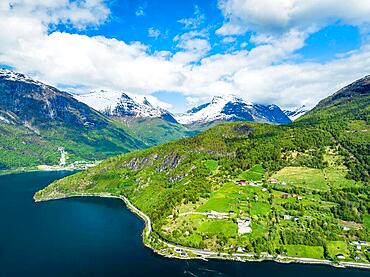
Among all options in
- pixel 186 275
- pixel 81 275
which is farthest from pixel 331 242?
pixel 81 275

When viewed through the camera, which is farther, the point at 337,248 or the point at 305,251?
the point at 337,248

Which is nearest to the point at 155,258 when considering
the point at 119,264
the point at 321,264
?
the point at 119,264

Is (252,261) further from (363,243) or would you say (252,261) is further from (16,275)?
(16,275)

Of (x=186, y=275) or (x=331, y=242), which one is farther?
(x=331, y=242)

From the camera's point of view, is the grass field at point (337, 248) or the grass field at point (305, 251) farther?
the grass field at point (337, 248)

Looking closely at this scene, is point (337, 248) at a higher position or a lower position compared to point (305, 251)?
higher

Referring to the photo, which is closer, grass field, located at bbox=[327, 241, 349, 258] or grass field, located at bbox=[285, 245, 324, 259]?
grass field, located at bbox=[285, 245, 324, 259]

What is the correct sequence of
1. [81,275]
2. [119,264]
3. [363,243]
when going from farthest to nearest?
1. [363,243]
2. [119,264]
3. [81,275]

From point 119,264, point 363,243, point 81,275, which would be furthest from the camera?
point 363,243
